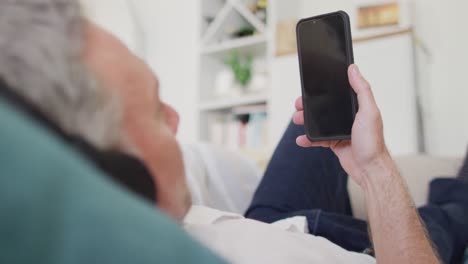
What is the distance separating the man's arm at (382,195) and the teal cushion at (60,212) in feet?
1.66

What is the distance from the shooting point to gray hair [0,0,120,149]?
0.28 meters

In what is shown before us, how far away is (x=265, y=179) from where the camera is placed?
1.00 meters

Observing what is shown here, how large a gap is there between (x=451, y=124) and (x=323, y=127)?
5.13 feet

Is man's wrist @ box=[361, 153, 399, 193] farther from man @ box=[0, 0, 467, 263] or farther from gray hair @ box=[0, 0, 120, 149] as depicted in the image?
gray hair @ box=[0, 0, 120, 149]

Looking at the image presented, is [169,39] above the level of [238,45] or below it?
above

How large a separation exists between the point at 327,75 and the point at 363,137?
0.37ft

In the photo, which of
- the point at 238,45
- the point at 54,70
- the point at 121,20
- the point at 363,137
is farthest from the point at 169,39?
the point at 54,70

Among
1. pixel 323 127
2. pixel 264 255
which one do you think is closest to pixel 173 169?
pixel 264 255

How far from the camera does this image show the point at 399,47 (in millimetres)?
1893

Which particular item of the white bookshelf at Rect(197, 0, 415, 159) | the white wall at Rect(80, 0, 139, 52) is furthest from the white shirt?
the white wall at Rect(80, 0, 139, 52)

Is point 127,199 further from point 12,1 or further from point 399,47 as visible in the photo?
point 399,47

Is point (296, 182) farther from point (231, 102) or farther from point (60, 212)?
point (231, 102)

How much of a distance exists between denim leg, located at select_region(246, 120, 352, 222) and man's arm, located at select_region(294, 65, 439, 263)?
22 centimetres

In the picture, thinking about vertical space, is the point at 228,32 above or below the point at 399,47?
above
